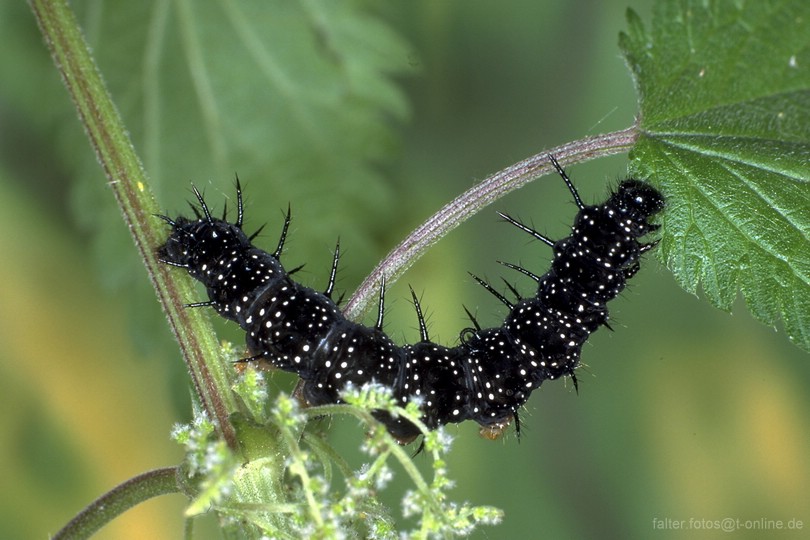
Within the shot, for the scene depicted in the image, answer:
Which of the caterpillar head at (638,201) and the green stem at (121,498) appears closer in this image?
the green stem at (121,498)

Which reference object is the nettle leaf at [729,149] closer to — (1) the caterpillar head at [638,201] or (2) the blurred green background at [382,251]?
(1) the caterpillar head at [638,201]

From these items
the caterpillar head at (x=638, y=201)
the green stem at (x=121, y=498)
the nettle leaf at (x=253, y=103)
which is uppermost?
the nettle leaf at (x=253, y=103)

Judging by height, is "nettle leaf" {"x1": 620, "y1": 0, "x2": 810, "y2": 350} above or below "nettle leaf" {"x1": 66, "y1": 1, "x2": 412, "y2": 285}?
below

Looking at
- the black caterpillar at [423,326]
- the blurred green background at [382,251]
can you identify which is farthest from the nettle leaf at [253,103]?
the black caterpillar at [423,326]

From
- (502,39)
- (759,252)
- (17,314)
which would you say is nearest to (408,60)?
(502,39)

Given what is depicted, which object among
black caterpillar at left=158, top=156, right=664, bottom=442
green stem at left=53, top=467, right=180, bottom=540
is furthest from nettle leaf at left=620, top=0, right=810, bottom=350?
green stem at left=53, top=467, right=180, bottom=540

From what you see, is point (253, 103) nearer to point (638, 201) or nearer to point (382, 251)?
point (382, 251)

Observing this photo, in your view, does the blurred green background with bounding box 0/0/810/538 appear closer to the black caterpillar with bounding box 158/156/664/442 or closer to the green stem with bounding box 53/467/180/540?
the black caterpillar with bounding box 158/156/664/442
